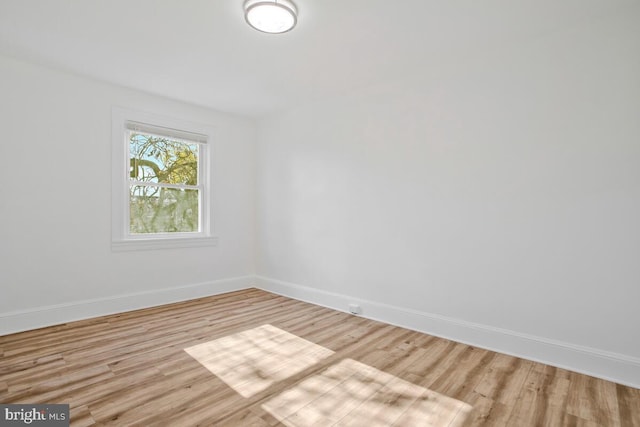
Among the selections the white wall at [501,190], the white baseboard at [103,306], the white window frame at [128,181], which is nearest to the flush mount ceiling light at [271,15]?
the white wall at [501,190]

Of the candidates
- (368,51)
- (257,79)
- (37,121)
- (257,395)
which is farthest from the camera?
(257,79)

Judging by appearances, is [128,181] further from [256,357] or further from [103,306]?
[256,357]

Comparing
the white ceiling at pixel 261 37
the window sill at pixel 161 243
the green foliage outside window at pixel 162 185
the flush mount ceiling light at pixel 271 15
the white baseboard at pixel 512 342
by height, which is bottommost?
the white baseboard at pixel 512 342

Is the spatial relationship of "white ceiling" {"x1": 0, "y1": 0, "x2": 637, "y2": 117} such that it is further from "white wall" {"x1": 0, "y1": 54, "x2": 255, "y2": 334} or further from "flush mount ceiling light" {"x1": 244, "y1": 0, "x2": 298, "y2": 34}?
"white wall" {"x1": 0, "y1": 54, "x2": 255, "y2": 334}

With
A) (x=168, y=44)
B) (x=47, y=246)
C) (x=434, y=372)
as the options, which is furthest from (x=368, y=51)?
(x=47, y=246)

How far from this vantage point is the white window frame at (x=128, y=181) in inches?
145

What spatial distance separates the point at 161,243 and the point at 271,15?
9.77ft

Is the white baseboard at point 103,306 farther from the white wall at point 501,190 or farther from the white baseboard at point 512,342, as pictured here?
the white baseboard at point 512,342

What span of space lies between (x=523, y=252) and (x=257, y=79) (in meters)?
3.00

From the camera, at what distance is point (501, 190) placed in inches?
109

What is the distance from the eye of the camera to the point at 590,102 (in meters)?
2.38

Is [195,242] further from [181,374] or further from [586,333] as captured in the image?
[586,333]

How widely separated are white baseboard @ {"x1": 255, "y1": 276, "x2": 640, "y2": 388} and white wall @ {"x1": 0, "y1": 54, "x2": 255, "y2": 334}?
2363 millimetres

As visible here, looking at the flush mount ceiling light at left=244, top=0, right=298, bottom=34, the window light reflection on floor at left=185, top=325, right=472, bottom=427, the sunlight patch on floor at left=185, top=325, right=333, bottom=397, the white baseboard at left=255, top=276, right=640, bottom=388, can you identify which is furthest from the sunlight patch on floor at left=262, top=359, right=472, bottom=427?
the flush mount ceiling light at left=244, top=0, right=298, bottom=34
